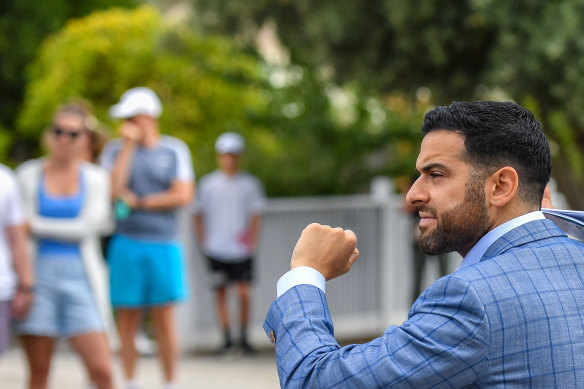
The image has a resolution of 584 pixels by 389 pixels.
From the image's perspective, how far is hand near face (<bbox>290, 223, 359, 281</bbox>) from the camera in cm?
233

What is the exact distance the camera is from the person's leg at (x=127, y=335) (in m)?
7.05

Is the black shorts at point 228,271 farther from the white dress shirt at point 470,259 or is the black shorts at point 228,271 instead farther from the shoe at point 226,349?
the white dress shirt at point 470,259

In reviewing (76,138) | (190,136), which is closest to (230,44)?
(76,138)

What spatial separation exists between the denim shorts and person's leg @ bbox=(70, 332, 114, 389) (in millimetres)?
42

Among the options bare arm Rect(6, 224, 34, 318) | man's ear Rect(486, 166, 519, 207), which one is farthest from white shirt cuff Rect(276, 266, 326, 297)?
bare arm Rect(6, 224, 34, 318)

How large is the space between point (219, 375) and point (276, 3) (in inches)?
130

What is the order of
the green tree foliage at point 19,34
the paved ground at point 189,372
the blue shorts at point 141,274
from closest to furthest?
the blue shorts at point 141,274, the paved ground at point 189,372, the green tree foliage at point 19,34

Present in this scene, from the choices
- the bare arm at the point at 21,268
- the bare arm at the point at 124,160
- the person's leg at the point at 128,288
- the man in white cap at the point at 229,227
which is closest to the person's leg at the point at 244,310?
the man in white cap at the point at 229,227

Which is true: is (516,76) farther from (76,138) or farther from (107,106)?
(107,106)

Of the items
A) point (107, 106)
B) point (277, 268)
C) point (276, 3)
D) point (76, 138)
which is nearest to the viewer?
point (76, 138)

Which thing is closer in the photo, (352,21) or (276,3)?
(352,21)

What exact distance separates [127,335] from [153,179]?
3.46 feet

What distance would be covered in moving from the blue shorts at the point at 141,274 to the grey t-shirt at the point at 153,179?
0.24ft

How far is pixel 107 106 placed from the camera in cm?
2102
